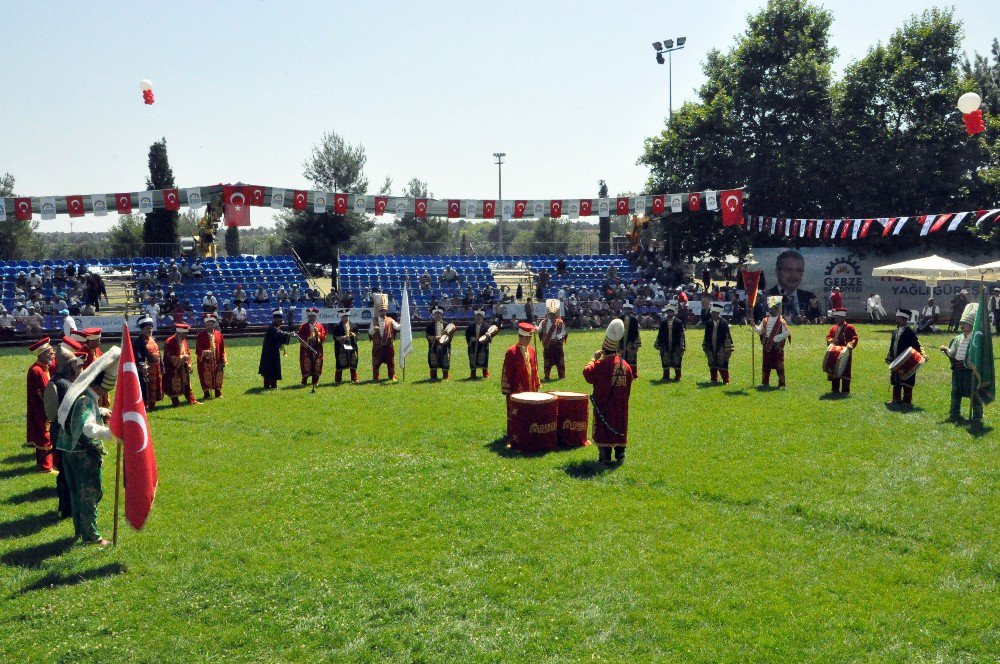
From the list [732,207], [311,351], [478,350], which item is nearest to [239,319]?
[311,351]

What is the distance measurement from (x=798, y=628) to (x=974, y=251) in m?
36.6

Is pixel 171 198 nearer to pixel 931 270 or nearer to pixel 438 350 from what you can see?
pixel 438 350

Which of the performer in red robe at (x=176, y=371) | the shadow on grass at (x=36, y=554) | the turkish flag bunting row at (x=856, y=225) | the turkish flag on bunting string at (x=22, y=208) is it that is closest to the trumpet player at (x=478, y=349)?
the performer in red robe at (x=176, y=371)

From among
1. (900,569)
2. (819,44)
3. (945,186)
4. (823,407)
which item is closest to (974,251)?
(945,186)

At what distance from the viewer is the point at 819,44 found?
42469 millimetres

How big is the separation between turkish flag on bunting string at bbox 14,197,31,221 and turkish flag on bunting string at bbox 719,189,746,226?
30.2 metres

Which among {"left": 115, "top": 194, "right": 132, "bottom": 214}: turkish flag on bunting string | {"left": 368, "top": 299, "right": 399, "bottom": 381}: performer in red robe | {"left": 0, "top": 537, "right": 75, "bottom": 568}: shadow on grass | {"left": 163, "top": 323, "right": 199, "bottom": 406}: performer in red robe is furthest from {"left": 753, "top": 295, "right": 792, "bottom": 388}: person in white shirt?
{"left": 115, "top": 194, "right": 132, "bottom": 214}: turkish flag on bunting string

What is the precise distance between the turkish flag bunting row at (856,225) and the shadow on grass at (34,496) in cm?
3252

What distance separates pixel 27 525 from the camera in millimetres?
9445

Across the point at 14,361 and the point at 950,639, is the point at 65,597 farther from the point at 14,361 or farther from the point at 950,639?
the point at 14,361

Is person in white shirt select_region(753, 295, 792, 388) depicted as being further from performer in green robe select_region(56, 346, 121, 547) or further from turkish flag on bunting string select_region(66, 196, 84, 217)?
turkish flag on bunting string select_region(66, 196, 84, 217)

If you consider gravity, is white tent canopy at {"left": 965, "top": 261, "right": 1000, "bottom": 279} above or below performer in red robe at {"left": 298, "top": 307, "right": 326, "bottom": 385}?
above

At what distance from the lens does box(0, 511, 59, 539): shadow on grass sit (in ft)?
30.1

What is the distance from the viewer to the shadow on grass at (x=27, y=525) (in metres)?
9.18
